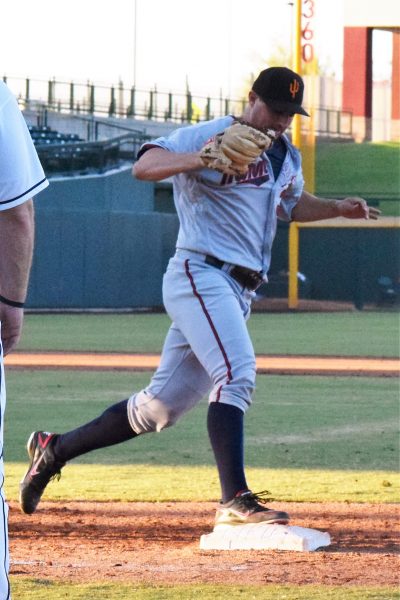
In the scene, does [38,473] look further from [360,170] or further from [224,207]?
[360,170]

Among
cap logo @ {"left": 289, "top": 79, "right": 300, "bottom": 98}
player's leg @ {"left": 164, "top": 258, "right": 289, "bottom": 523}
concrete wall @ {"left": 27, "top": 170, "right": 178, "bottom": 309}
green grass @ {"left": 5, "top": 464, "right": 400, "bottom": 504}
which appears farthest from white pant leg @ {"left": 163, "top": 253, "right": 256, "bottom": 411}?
concrete wall @ {"left": 27, "top": 170, "right": 178, "bottom": 309}

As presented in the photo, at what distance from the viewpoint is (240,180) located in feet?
17.3

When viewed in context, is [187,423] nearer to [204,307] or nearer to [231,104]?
[204,307]

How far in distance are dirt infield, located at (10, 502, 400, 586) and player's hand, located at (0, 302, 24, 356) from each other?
1228mm

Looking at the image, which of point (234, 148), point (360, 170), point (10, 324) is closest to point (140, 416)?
point (234, 148)

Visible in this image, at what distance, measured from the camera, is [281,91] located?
17.1 ft

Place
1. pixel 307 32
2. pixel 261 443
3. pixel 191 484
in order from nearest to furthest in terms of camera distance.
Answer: pixel 191 484
pixel 261 443
pixel 307 32

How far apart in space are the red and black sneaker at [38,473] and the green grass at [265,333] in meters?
11.1

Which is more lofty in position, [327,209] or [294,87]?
[294,87]

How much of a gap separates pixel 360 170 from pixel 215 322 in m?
34.8

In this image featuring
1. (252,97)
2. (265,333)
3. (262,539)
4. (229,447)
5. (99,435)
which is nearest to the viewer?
(262,539)

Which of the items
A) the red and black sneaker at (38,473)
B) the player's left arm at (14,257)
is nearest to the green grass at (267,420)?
the red and black sneaker at (38,473)

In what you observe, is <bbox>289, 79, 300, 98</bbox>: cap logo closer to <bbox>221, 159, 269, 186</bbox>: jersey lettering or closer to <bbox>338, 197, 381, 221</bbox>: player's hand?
<bbox>221, 159, 269, 186</bbox>: jersey lettering

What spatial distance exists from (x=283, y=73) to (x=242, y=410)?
135 cm
